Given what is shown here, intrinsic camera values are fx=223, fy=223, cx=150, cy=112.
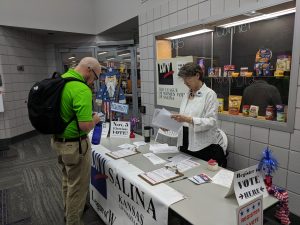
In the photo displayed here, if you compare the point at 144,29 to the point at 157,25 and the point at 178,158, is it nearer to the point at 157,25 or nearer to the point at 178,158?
A: the point at 157,25

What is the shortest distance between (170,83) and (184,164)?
5.61 ft

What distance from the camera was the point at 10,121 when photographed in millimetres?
5121

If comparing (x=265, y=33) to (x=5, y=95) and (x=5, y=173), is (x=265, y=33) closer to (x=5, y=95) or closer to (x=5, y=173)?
(x=5, y=173)

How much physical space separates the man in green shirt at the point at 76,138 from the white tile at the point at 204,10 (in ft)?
5.01

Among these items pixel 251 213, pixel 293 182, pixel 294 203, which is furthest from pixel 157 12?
pixel 251 213

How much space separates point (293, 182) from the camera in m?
2.05

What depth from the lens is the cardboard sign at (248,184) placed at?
4.06ft

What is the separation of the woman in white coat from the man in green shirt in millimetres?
738

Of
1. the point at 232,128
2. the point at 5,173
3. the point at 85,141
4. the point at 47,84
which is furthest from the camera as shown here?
the point at 5,173

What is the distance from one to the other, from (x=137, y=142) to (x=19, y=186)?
1.96 metres

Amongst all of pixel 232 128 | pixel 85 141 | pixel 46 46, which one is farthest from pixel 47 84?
pixel 46 46

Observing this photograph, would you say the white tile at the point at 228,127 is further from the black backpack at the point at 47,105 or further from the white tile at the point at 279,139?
the black backpack at the point at 47,105

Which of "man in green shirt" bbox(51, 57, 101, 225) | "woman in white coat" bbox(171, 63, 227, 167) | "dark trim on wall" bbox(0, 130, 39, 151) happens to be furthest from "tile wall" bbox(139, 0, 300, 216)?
"dark trim on wall" bbox(0, 130, 39, 151)

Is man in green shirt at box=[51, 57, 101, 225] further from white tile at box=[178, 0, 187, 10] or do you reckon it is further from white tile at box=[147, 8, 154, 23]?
white tile at box=[147, 8, 154, 23]
